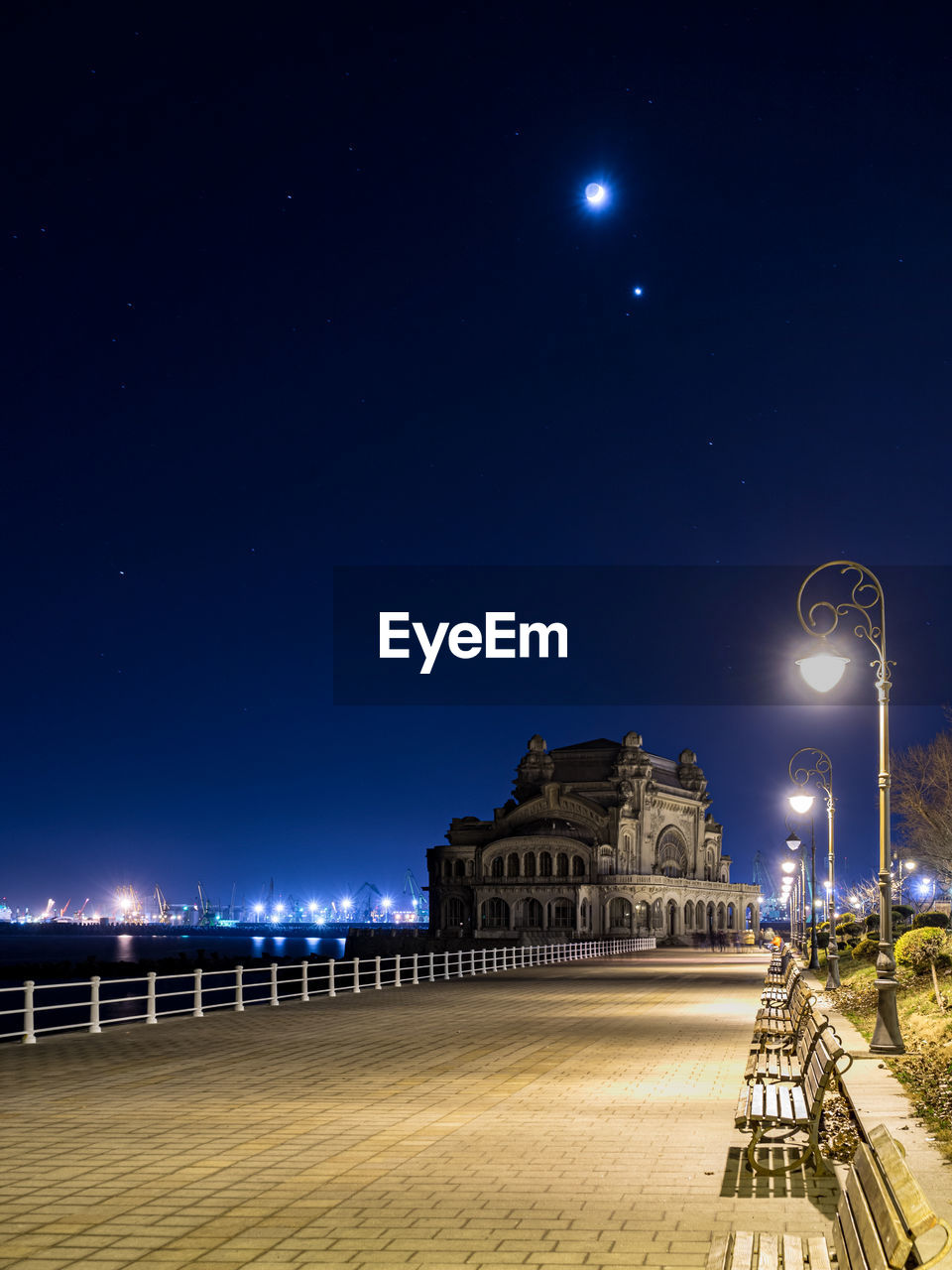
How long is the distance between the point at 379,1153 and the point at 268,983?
18330 millimetres

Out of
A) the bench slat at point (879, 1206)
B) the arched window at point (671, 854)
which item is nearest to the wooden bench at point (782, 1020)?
the bench slat at point (879, 1206)

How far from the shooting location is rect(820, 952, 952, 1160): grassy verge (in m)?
13.0

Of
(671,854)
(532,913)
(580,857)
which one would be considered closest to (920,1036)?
(580,857)

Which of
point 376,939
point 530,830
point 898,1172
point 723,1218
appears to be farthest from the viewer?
point 530,830

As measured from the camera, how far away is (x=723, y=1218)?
9.35m

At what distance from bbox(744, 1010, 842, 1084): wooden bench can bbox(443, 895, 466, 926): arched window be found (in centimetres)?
11911

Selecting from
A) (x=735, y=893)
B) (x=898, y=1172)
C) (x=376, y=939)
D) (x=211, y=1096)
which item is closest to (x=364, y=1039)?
(x=211, y=1096)

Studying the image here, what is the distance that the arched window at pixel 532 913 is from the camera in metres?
129

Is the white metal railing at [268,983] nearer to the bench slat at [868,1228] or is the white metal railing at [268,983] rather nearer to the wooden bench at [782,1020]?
the wooden bench at [782,1020]

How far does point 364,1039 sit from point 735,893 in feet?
467

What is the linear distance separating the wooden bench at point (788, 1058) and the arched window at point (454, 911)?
119114 millimetres

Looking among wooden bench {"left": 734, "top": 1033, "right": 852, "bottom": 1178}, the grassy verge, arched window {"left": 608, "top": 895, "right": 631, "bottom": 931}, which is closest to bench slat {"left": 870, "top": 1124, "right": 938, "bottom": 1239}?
wooden bench {"left": 734, "top": 1033, "right": 852, "bottom": 1178}

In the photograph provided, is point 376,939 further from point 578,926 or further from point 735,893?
point 735,893

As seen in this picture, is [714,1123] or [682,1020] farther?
[682,1020]
